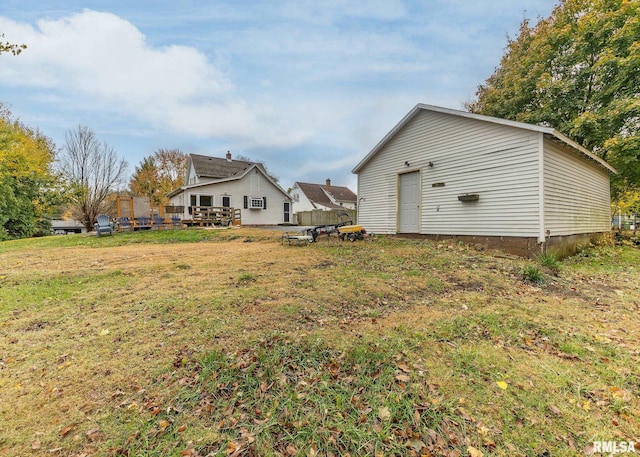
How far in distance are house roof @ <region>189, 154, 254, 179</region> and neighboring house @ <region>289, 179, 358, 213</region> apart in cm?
1217

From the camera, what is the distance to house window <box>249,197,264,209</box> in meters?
23.8

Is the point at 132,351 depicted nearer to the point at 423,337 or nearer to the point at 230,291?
the point at 230,291

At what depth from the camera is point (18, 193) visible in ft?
67.9

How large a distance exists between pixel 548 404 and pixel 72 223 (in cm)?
4981

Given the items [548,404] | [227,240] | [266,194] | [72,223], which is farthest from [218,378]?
[72,223]

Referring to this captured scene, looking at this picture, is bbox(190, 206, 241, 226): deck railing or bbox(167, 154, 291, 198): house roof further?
bbox(167, 154, 291, 198): house roof

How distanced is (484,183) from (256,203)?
18.7 meters

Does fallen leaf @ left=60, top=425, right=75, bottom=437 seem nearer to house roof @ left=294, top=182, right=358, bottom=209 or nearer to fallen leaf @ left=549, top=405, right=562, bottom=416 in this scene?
fallen leaf @ left=549, top=405, right=562, bottom=416

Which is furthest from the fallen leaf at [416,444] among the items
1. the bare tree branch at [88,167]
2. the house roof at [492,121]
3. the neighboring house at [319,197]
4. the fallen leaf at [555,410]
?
the neighboring house at [319,197]

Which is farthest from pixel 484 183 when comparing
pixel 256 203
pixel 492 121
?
pixel 256 203

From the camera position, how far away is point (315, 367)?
274cm

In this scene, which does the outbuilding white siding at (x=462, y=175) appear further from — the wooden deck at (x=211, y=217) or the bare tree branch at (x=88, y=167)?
the bare tree branch at (x=88, y=167)

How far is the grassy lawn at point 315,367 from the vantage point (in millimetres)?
2012

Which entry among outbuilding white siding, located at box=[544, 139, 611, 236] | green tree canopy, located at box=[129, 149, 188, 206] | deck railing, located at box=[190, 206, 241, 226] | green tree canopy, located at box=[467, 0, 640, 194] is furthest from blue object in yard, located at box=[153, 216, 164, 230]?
green tree canopy, located at box=[467, 0, 640, 194]
